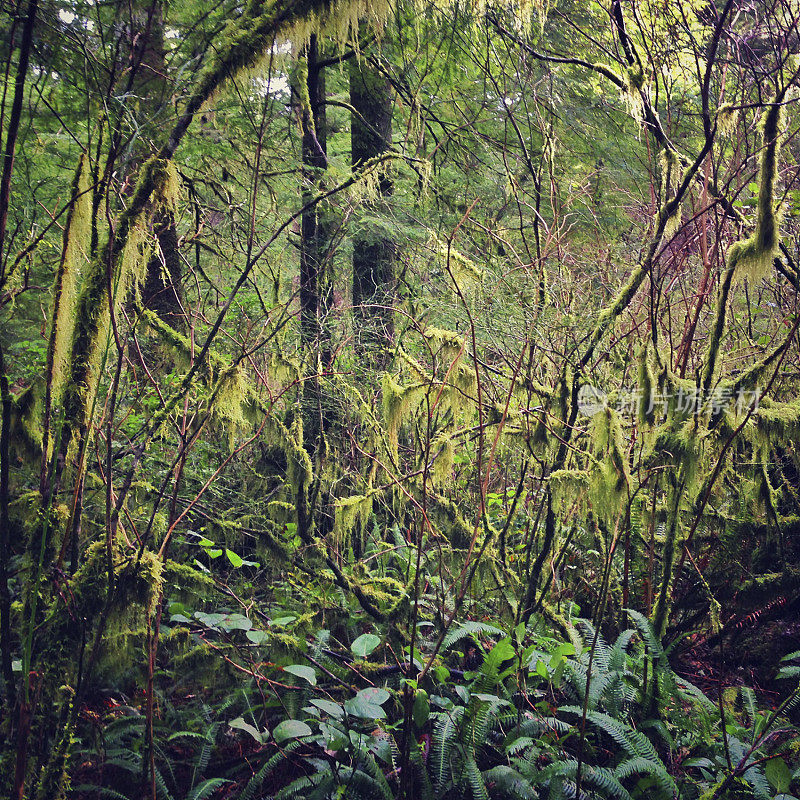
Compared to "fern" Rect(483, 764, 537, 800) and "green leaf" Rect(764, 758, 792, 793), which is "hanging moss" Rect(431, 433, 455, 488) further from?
"green leaf" Rect(764, 758, 792, 793)

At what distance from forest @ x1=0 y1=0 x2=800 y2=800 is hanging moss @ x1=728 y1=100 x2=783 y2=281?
0.02 meters

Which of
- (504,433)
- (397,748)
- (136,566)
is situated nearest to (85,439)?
(136,566)

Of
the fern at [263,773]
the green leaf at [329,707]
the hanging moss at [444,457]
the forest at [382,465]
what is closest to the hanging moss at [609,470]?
the forest at [382,465]

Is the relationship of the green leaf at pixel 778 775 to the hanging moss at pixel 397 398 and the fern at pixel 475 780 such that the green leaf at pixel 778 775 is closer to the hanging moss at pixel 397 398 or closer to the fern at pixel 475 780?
the fern at pixel 475 780

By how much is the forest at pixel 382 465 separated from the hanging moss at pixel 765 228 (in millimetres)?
17

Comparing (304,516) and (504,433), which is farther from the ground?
(504,433)

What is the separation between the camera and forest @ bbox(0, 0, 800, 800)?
8.41 ft

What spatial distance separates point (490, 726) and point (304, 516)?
1.90m

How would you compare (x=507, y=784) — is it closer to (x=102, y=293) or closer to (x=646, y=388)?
(x=646, y=388)

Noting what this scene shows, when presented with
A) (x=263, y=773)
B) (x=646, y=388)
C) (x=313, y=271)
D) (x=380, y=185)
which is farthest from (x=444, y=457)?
(x=380, y=185)

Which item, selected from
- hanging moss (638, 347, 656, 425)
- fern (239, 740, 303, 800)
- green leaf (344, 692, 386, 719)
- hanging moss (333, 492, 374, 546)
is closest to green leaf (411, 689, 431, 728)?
green leaf (344, 692, 386, 719)

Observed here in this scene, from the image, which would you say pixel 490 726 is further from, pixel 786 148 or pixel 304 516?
pixel 786 148

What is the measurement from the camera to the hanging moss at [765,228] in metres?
3.08

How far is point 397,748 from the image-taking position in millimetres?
3090
